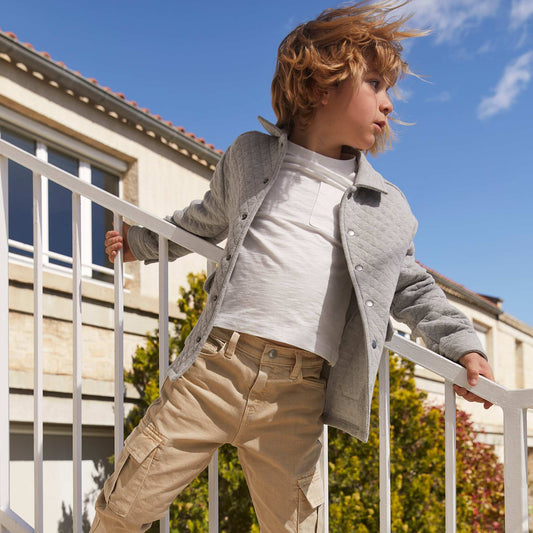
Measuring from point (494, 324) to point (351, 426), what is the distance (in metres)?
15.1

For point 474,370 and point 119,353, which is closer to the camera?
point 474,370

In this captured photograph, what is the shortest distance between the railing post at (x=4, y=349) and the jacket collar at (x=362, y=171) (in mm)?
914

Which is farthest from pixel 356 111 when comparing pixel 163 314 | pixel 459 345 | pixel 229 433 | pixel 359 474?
pixel 359 474

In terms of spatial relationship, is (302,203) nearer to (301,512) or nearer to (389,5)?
(389,5)

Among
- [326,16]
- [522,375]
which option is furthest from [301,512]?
[522,375]

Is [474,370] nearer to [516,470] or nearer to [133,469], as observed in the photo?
[516,470]

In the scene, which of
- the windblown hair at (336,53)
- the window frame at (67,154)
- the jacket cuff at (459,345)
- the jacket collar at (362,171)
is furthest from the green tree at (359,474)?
the windblown hair at (336,53)

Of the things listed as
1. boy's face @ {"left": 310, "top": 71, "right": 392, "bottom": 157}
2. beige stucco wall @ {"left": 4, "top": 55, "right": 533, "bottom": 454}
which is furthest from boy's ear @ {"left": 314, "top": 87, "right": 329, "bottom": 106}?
beige stucco wall @ {"left": 4, "top": 55, "right": 533, "bottom": 454}

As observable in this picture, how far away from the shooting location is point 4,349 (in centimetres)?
210

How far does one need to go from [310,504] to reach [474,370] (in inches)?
22.0

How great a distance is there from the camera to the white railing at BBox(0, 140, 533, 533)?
1.64 meters

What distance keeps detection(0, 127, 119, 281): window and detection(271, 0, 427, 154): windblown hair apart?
12.2 ft

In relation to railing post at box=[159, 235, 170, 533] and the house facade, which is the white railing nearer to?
railing post at box=[159, 235, 170, 533]

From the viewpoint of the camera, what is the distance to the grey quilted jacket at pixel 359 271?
5.46 ft
